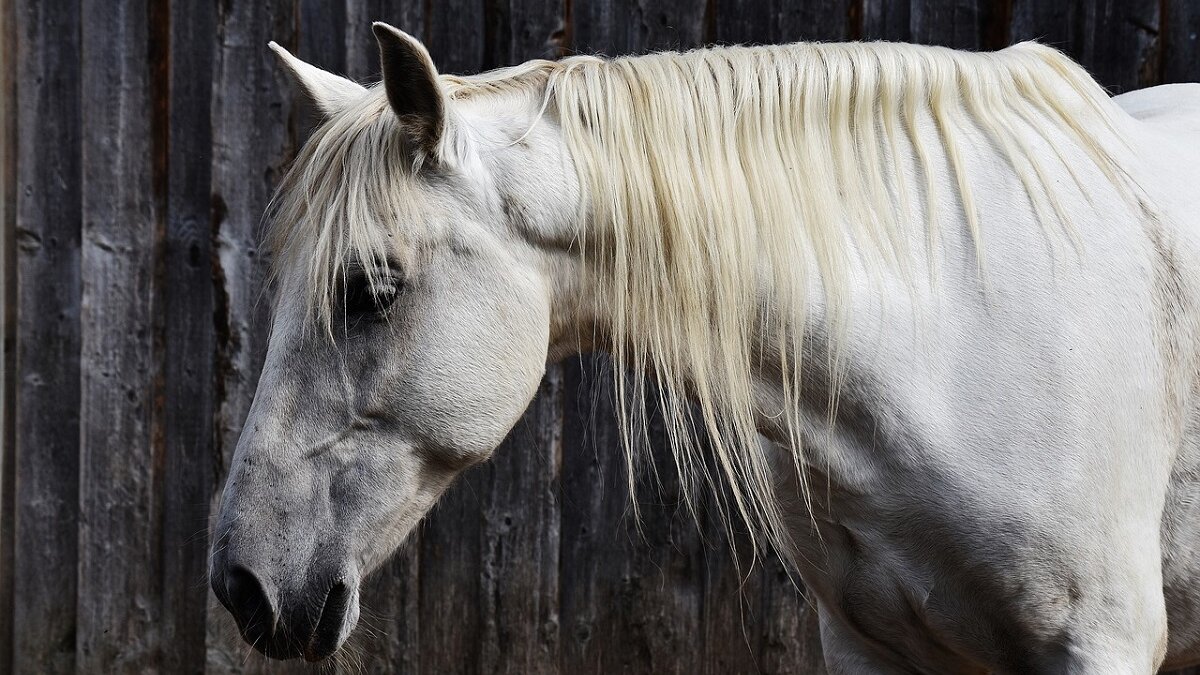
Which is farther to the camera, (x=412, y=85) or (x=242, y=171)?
(x=242, y=171)

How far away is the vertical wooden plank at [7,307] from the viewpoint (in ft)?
8.64

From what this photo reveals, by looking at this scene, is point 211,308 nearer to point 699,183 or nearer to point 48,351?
point 48,351

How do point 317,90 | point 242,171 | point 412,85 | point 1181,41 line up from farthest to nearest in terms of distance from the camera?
point 242,171 → point 1181,41 → point 317,90 → point 412,85

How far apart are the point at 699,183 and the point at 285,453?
23.8 inches

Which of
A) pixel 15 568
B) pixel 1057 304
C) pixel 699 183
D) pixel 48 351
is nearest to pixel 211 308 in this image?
pixel 48 351

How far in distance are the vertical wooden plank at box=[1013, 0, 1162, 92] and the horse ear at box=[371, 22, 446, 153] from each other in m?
1.84

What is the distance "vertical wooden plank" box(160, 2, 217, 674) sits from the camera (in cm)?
261

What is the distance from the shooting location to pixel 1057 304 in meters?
1.25

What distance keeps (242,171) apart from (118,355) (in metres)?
0.58

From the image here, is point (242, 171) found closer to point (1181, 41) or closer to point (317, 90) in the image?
point (317, 90)

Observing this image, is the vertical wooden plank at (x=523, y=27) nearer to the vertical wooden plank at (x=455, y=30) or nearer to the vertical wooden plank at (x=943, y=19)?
the vertical wooden plank at (x=455, y=30)

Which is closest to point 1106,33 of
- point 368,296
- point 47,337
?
point 368,296

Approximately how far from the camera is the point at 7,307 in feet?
8.86

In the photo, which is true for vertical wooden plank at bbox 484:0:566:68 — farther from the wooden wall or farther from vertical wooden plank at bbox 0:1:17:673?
vertical wooden plank at bbox 0:1:17:673
